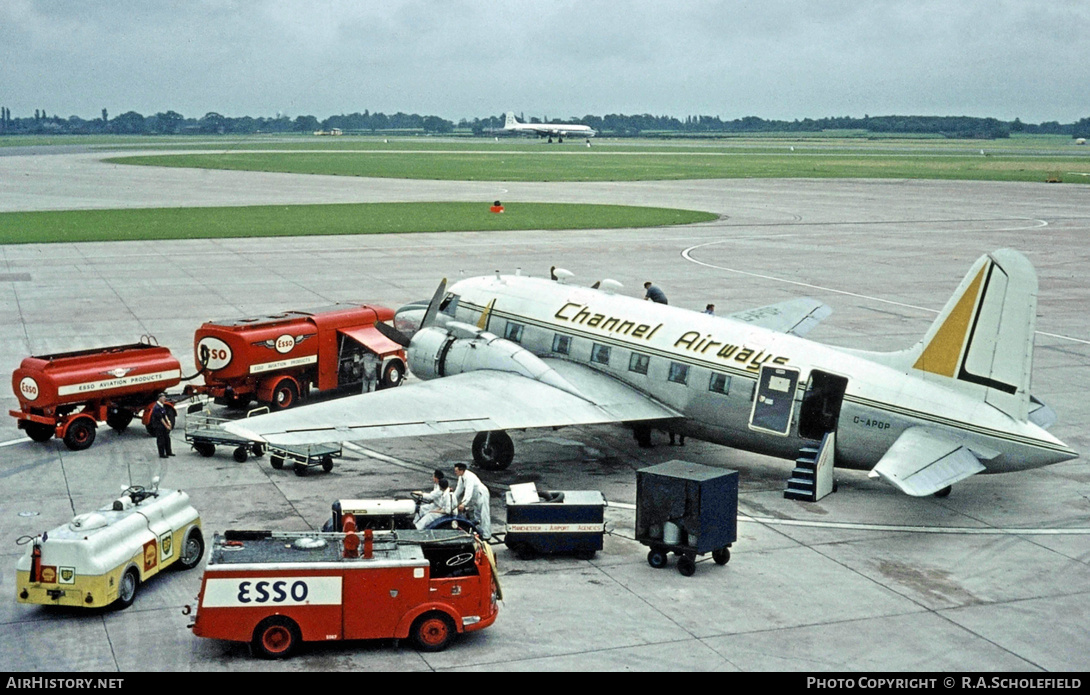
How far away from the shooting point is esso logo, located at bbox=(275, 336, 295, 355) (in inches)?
1262

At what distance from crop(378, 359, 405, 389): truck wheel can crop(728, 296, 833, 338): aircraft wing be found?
1050 centimetres

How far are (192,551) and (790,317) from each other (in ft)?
Answer: 65.0

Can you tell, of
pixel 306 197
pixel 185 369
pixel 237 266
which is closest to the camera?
pixel 185 369

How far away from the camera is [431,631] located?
670 inches

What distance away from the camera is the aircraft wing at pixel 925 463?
70.0 ft

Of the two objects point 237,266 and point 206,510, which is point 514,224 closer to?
point 237,266

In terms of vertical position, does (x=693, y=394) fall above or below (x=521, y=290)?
below

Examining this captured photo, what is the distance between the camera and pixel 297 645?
16.8 m

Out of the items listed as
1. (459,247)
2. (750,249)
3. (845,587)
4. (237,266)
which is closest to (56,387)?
(845,587)

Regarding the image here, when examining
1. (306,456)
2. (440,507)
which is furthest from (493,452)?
(440,507)

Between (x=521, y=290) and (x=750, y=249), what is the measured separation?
42.9m

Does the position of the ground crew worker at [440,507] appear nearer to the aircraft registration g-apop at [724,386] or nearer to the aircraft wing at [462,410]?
the aircraft wing at [462,410]

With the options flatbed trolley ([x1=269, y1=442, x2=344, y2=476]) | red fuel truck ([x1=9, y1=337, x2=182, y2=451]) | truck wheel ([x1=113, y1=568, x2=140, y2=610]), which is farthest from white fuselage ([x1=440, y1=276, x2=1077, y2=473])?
truck wheel ([x1=113, y1=568, x2=140, y2=610])

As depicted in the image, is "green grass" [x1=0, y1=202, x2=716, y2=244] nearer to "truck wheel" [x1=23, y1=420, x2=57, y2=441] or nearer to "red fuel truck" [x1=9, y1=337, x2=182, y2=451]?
"red fuel truck" [x1=9, y1=337, x2=182, y2=451]
